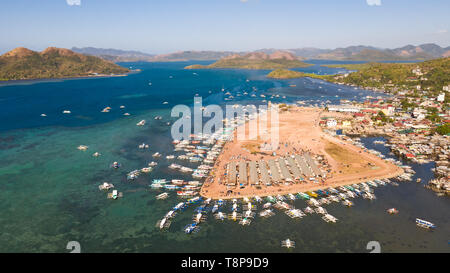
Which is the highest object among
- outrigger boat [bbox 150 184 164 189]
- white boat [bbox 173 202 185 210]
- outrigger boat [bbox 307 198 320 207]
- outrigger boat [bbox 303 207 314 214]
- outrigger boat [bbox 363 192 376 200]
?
outrigger boat [bbox 150 184 164 189]

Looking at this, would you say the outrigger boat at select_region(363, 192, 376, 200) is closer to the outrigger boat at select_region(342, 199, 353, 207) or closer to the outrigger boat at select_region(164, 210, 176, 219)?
the outrigger boat at select_region(342, 199, 353, 207)

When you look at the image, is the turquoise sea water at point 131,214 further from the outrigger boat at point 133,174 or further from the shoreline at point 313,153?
the shoreline at point 313,153

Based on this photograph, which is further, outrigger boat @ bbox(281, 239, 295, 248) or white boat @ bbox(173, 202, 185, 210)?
white boat @ bbox(173, 202, 185, 210)

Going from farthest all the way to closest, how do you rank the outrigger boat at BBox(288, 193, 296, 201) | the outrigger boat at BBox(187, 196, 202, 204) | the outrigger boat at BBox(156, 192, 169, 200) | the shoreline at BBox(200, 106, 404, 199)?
the shoreline at BBox(200, 106, 404, 199), the outrigger boat at BBox(156, 192, 169, 200), the outrigger boat at BBox(288, 193, 296, 201), the outrigger boat at BBox(187, 196, 202, 204)

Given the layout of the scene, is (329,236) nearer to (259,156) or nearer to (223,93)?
(259,156)

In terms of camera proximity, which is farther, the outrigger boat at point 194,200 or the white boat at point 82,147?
the white boat at point 82,147

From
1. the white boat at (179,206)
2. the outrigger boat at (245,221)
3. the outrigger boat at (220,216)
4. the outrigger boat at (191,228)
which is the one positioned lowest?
the outrigger boat at (191,228)

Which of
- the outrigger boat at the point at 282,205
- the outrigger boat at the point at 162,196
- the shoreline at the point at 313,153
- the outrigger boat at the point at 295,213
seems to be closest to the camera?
the outrigger boat at the point at 295,213

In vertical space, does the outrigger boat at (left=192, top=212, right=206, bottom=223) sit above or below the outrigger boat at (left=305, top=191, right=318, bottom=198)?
below

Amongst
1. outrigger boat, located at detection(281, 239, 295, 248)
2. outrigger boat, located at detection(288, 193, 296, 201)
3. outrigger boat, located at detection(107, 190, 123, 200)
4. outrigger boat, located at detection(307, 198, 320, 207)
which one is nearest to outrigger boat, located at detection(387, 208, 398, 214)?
outrigger boat, located at detection(307, 198, 320, 207)

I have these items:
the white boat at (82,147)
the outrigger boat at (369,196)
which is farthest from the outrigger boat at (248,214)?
the white boat at (82,147)

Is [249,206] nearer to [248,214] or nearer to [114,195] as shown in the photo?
[248,214]
